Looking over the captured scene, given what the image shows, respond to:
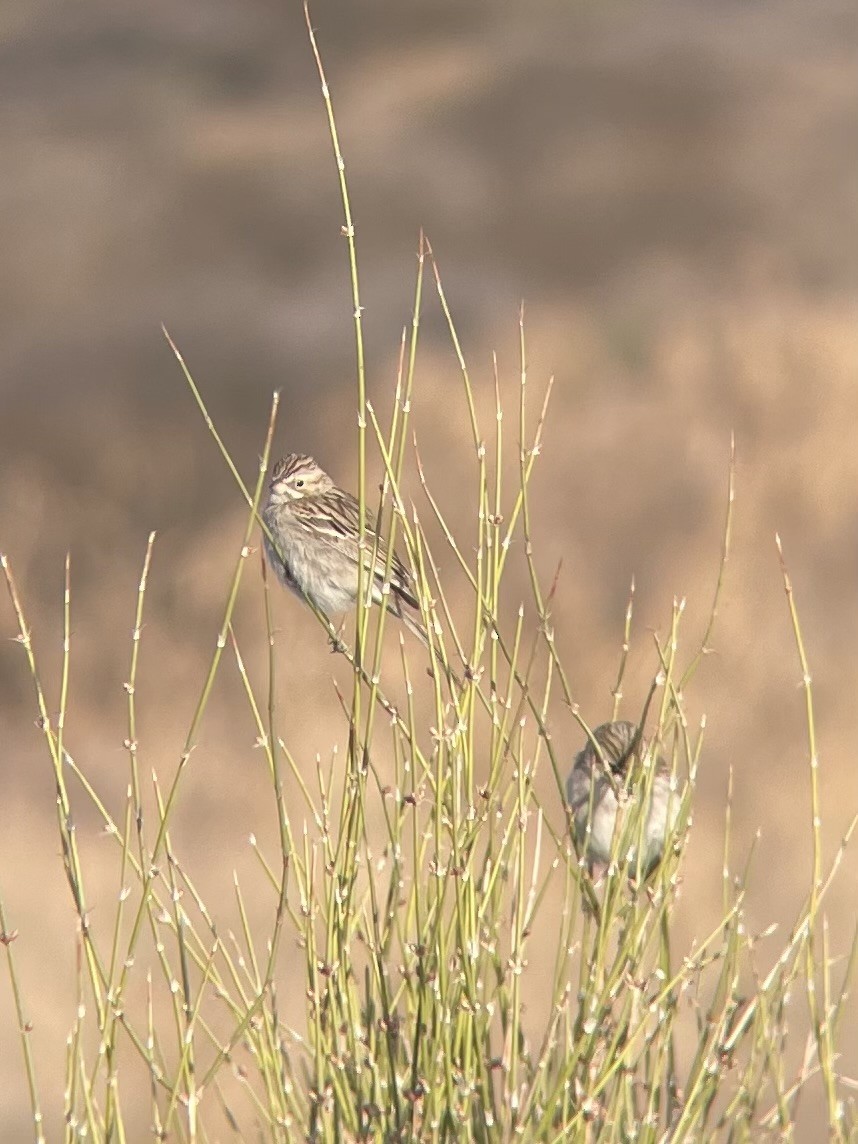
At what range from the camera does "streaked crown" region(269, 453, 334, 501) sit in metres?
5.02

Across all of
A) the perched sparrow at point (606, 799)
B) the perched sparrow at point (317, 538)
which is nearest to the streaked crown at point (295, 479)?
the perched sparrow at point (317, 538)

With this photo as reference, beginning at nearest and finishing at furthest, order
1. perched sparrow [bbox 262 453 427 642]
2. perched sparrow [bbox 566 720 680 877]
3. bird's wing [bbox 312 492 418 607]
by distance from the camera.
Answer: perched sparrow [bbox 566 720 680 877], bird's wing [bbox 312 492 418 607], perched sparrow [bbox 262 453 427 642]

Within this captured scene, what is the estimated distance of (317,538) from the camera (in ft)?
16.2

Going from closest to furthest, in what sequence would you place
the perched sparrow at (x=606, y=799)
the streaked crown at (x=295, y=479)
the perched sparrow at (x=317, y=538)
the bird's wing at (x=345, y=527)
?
the perched sparrow at (x=606, y=799)
the bird's wing at (x=345, y=527)
the perched sparrow at (x=317, y=538)
the streaked crown at (x=295, y=479)

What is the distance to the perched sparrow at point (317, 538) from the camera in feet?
15.7

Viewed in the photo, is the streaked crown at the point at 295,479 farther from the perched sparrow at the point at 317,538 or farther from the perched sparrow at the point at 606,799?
the perched sparrow at the point at 606,799

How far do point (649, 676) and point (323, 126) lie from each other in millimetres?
3118

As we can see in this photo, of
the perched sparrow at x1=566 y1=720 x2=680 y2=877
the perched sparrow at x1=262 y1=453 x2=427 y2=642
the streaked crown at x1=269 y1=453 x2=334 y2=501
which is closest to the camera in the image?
the perched sparrow at x1=566 y1=720 x2=680 y2=877

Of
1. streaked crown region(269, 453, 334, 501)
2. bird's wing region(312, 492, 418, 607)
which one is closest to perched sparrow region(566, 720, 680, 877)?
bird's wing region(312, 492, 418, 607)

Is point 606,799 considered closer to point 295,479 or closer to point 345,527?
point 345,527

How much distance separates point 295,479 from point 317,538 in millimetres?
207

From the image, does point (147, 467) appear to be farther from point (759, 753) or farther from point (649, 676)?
point (759, 753)

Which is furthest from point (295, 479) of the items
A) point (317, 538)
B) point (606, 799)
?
point (606, 799)

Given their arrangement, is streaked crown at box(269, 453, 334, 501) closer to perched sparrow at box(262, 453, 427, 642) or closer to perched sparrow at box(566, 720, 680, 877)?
perched sparrow at box(262, 453, 427, 642)
